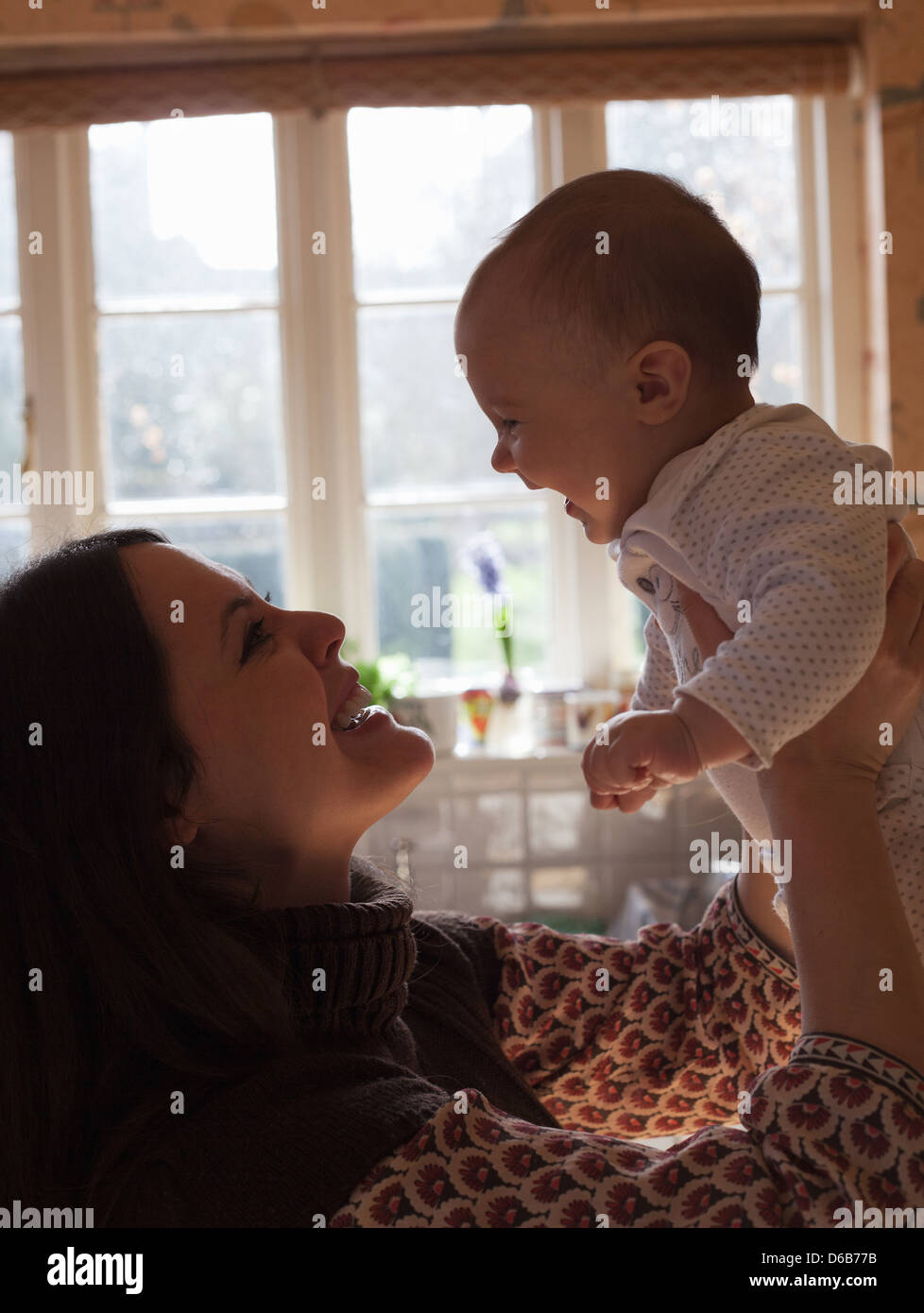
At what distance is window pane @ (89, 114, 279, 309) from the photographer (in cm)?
279

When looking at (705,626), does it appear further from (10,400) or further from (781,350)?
(10,400)

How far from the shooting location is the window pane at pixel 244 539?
2.87m

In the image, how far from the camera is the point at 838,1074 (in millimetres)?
689

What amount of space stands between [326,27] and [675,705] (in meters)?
2.31

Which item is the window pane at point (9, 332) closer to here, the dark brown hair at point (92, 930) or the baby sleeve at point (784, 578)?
the dark brown hair at point (92, 930)

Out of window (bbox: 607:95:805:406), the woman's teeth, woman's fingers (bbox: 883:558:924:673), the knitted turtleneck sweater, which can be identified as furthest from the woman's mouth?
window (bbox: 607:95:805:406)

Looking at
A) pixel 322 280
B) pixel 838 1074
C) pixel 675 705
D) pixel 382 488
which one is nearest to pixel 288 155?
pixel 322 280

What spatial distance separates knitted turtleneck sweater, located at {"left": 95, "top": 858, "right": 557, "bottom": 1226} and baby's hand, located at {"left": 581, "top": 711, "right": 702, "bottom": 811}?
9.8 inches

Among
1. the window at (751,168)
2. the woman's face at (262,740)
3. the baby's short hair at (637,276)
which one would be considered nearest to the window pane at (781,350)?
the window at (751,168)

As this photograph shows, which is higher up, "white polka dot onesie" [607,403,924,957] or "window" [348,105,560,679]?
"window" [348,105,560,679]

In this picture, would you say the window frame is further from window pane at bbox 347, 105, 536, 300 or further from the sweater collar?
the sweater collar

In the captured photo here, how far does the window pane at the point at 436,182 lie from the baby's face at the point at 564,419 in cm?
190

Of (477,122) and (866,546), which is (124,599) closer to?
(866,546)
